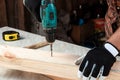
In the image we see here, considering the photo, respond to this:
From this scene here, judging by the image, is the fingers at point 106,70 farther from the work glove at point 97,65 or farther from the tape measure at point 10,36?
the tape measure at point 10,36

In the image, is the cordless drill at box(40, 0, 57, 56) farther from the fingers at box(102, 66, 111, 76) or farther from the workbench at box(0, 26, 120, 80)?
the fingers at box(102, 66, 111, 76)

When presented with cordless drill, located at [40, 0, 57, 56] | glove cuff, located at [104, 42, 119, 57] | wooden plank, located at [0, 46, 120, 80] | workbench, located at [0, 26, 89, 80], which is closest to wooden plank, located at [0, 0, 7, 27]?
workbench, located at [0, 26, 89, 80]

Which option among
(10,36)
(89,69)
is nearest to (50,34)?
(89,69)

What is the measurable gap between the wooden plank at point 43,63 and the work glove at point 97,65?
0.07 m

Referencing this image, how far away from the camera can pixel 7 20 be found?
2439 mm

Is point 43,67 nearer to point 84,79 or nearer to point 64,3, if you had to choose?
point 84,79

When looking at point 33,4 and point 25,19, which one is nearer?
point 33,4

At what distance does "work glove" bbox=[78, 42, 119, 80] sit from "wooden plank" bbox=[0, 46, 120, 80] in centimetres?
7

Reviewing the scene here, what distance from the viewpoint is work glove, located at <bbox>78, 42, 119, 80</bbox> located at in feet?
2.96

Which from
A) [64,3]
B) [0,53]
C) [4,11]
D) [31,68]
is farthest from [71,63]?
[64,3]

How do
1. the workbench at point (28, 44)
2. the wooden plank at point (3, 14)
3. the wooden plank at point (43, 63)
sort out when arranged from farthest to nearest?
the wooden plank at point (3, 14)
the workbench at point (28, 44)
the wooden plank at point (43, 63)

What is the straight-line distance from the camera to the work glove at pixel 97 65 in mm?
903

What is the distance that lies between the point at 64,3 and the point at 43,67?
1.92 metres

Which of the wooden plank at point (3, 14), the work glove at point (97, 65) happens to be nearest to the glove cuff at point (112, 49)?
the work glove at point (97, 65)
